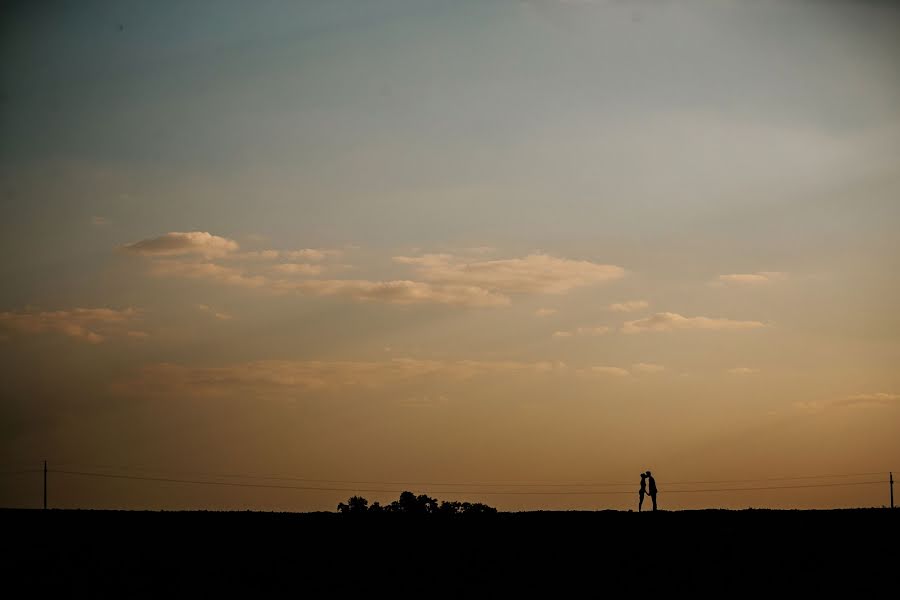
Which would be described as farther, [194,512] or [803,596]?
[194,512]

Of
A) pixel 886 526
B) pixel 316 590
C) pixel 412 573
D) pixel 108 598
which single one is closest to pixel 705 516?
pixel 886 526

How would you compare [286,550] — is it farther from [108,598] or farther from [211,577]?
[108,598]

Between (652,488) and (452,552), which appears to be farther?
(652,488)

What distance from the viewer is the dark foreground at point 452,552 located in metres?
35.6

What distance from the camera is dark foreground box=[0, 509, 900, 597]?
35625mm

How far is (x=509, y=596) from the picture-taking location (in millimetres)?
34438

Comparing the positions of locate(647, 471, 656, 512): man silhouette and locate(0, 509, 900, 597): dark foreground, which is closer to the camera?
locate(0, 509, 900, 597): dark foreground

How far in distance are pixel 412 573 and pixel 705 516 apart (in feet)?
56.9

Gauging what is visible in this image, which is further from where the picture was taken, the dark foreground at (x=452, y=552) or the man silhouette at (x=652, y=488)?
the man silhouette at (x=652, y=488)

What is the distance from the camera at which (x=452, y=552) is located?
133ft

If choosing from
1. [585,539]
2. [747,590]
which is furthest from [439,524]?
[747,590]

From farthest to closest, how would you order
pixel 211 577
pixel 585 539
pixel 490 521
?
pixel 490 521 < pixel 585 539 < pixel 211 577

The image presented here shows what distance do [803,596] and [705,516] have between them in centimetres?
1460

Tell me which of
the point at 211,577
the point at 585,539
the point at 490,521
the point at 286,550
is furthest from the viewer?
the point at 490,521
